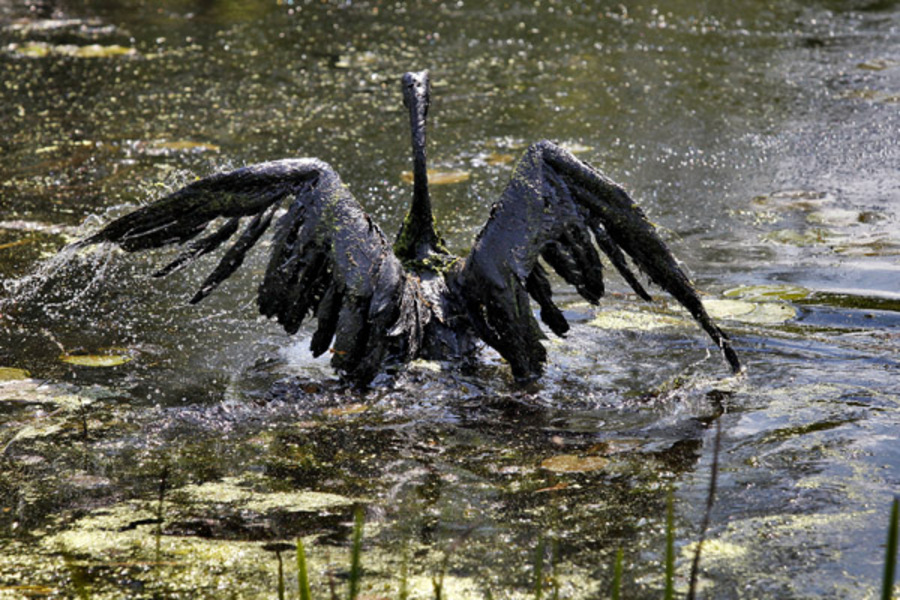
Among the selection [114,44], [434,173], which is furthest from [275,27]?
[434,173]

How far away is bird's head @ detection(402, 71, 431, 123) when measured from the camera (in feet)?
15.3

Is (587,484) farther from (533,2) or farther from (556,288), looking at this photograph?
(533,2)

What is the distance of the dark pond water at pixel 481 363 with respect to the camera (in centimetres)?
264

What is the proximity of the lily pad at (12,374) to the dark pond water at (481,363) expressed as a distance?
0.26 ft

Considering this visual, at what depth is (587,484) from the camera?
305cm

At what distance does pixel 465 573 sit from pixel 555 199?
1601 mm

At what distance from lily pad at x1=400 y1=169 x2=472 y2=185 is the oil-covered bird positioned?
8.02 ft

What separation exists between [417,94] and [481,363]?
1315mm

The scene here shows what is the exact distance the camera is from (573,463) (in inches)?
126

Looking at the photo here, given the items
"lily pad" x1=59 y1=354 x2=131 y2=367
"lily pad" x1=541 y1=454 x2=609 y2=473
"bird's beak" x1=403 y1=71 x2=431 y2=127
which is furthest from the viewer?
"bird's beak" x1=403 y1=71 x2=431 y2=127

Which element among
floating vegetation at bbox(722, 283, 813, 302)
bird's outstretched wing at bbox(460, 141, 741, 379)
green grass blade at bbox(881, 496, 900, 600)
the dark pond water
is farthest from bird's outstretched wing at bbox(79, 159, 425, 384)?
green grass blade at bbox(881, 496, 900, 600)

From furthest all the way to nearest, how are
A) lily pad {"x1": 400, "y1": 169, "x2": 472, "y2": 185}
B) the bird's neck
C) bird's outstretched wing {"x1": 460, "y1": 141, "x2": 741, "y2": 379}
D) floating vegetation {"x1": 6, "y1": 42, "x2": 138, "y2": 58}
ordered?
floating vegetation {"x1": 6, "y1": 42, "x2": 138, "y2": 58} < lily pad {"x1": 400, "y1": 169, "x2": 472, "y2": 185} < the bird's neck < bird's outstretched wing {"x1": 460, "y1": 141, "x2": 741, "y2": 379}

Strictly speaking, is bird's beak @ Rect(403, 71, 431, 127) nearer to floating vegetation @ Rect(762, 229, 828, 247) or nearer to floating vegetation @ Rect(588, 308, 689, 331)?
floating vegetation @ Rect(588, 308, 689, 331)

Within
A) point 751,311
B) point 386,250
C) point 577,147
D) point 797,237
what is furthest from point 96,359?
point 577,147
